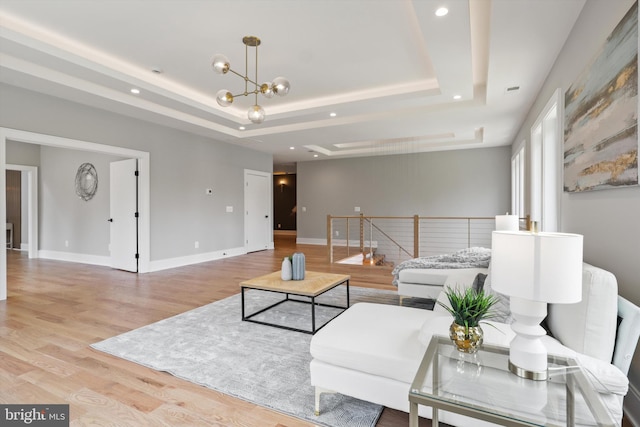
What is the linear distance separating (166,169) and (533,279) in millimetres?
6140

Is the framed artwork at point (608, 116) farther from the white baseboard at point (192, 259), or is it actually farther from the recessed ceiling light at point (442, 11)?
the white baseboard at point (192, 259)

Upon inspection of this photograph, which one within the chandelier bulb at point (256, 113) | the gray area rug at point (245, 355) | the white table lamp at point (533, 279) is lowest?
the gray area rug at point (245, 355)

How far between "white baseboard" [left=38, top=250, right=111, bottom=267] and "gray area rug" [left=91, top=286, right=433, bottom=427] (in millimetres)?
3940

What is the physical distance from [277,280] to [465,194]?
266 inches

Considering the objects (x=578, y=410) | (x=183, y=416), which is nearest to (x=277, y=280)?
(x=183, y=416)

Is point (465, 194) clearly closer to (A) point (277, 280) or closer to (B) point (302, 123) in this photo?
(B) point (302, 123)

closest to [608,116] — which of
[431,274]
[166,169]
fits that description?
[431,274]

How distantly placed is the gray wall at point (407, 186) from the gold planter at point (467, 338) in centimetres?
769

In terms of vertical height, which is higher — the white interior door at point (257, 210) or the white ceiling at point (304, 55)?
the white ceiling at point (304, 55)

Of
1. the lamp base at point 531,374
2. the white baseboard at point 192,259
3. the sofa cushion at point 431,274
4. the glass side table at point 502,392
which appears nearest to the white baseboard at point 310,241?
the white baseboard at point 192,259

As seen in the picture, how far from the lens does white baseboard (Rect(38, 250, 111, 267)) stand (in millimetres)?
6351

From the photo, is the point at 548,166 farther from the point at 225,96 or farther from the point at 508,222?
the point at 225,96

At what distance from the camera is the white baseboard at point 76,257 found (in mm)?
6351

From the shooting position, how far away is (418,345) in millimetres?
1690
